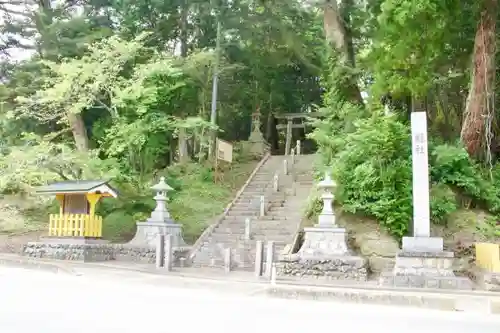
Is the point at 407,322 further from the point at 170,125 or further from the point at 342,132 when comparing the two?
the point at 170,125

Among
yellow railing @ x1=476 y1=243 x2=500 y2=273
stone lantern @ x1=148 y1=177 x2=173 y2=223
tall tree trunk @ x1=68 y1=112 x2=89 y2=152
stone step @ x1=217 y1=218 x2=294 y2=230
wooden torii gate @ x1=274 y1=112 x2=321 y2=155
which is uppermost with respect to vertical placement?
wooden torii gate @ x1=274 y1=112 x2=321 y2=155

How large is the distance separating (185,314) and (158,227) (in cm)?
1008

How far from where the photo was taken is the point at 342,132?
58.0ft

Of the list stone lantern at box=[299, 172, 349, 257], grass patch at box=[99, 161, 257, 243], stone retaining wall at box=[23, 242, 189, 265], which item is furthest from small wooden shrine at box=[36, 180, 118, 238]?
stone lantern at box=[299, 172, 349, 257]

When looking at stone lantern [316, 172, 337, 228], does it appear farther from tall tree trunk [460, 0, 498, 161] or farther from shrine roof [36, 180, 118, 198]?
shrine roof [36, 180, 118, 198]

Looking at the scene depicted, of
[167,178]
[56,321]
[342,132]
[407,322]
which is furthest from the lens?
[167,178]

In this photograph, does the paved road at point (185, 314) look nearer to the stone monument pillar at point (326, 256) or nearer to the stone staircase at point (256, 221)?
the stone monument pillar at point (326, 256)

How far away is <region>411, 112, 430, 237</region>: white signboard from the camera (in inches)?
475

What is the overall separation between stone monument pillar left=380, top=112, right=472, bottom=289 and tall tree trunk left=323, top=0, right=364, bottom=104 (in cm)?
667

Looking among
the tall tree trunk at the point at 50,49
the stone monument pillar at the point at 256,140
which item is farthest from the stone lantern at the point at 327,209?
the stone monument pillar at the point at 256,140

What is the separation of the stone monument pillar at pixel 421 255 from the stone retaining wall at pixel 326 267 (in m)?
0.91

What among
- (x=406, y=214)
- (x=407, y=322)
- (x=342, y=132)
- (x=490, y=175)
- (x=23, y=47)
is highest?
(x=23, y=47)

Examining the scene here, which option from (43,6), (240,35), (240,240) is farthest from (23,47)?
(240,240)

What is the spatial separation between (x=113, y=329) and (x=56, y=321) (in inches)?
36.9
